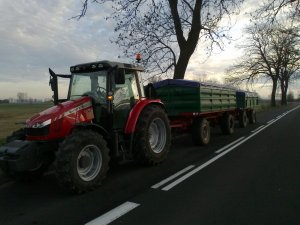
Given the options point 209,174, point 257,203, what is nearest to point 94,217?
point 257,203

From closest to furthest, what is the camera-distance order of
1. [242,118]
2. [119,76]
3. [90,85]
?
[119,76] → [90,85] → [242,118]

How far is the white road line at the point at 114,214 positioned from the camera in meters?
5.32

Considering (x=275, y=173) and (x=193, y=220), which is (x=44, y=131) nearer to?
(x=193, y=220)

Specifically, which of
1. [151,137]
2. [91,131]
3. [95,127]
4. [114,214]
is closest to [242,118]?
[151,137]

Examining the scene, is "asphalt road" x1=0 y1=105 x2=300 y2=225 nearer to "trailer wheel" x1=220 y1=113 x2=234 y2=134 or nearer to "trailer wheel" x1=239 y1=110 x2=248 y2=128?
"trailer wheel" x1=220 y1=113 x2=234 y2=134

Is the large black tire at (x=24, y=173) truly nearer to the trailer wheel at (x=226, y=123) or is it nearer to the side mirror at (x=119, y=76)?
the side mirror at (x=119, y=76)

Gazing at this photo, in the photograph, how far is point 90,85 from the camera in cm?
835

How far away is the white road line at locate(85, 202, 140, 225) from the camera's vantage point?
5.32 metres

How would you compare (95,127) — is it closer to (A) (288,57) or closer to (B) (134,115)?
(B) (134,115)

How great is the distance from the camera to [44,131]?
23.0 ft

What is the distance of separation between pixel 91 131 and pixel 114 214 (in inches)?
79.7

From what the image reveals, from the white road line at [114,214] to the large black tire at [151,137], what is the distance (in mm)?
2623

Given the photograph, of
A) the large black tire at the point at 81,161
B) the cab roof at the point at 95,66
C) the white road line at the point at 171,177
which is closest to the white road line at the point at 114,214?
the large black tire at the point at 81,161

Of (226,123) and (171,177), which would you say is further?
(226,123)
